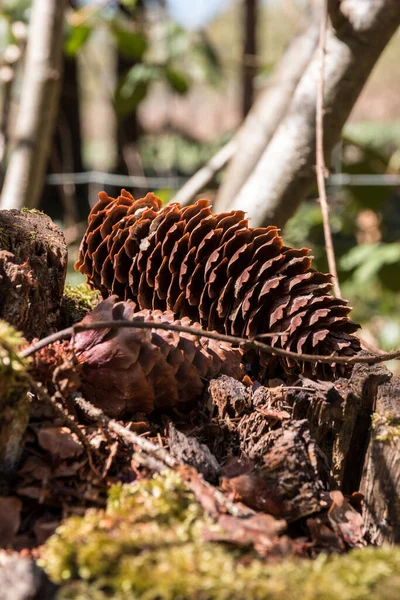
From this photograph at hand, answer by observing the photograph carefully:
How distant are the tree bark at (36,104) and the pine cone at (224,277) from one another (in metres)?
1.18

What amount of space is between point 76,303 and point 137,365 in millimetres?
287

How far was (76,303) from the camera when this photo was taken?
1.11 metres

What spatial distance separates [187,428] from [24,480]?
260 mm

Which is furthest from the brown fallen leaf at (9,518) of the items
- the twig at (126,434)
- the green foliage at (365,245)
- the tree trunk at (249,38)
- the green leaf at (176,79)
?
the tree trunk at (249,38)

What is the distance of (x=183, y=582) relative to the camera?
1.79ft

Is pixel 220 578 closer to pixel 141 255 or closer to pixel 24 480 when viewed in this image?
pixel 24 480

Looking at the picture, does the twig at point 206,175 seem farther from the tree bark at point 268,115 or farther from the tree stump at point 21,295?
the tree stump at point 21,295

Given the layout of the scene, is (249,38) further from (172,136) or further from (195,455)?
(195,455)

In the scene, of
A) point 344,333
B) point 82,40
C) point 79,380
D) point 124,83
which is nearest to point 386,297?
point 124,83

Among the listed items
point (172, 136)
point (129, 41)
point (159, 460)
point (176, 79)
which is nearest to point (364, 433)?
point (159, 460)

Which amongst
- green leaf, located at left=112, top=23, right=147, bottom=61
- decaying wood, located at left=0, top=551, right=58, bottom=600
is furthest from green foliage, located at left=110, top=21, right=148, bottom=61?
decaying wood, located at left=0, top=551, right=58, bottom=600

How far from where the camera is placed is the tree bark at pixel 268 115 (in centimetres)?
213

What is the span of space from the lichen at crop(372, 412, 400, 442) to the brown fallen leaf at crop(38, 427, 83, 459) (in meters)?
0.40

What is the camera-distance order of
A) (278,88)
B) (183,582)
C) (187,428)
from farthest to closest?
(278,88), (187,428), (183,582)
